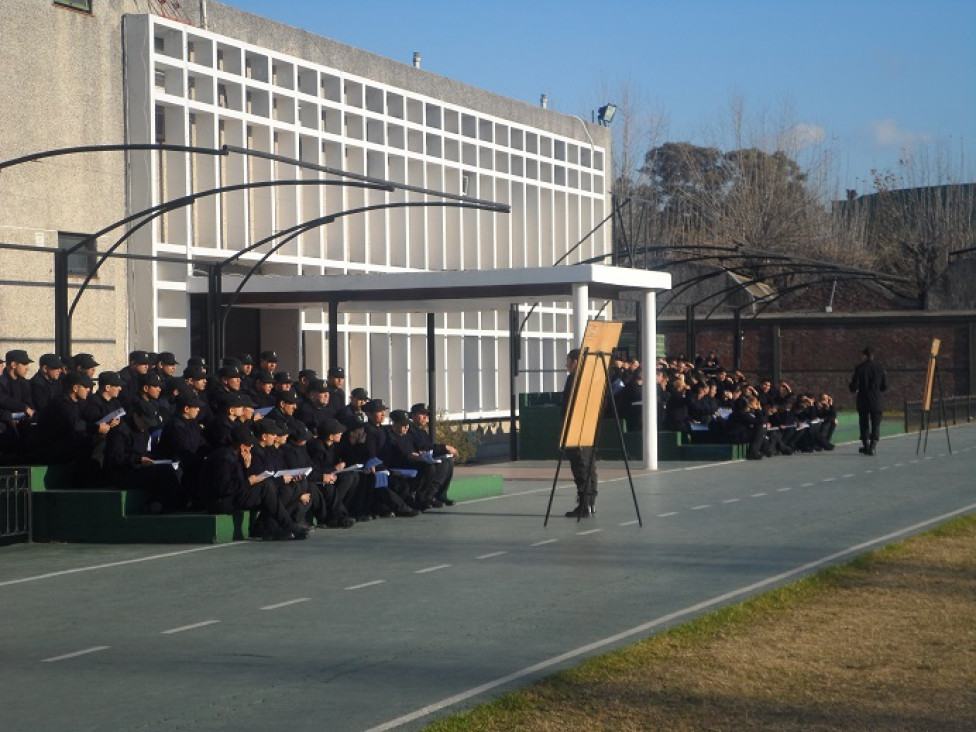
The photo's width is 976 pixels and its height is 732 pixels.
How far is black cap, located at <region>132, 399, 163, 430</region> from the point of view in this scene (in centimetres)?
1756

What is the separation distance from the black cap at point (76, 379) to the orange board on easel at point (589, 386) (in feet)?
17.2

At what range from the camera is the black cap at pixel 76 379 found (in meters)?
17.8

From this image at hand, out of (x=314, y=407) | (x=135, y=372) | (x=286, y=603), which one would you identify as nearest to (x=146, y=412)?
(x=135, y=372)

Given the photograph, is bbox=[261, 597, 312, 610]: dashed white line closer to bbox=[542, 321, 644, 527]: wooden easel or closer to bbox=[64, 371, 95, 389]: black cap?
bbox=[542, 321, 644, 527]: wooden easel

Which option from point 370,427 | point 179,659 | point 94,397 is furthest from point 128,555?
point 179,659

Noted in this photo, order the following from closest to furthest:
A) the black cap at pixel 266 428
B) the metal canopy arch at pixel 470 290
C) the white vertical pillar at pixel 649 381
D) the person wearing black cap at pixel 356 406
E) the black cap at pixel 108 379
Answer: the black cap at pixel 266 428 < the black cap at pixel 108 379 < the person wearing black cap at pixel 356 406 < the metal canopy arch at pixel 470 290 < the white vertical pillar at pixel 649 381

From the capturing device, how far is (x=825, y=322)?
54406 mm

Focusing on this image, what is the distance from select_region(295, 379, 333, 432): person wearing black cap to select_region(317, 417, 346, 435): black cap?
4.32 feet

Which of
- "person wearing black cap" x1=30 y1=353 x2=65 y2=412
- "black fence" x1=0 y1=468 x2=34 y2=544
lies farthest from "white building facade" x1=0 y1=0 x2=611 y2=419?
"black fence" x1=0 y1=468 x2=34 y2=544

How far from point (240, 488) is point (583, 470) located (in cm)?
409

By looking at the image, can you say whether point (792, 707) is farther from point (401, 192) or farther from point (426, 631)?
point (401, 192)

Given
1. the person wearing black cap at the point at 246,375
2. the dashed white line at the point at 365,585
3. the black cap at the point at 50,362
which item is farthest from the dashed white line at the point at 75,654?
the person wearing black cap at the point at 246,375

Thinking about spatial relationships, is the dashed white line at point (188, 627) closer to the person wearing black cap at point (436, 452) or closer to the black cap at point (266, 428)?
the black cap at point (266, 428)

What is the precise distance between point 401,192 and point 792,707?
31762 millimetres
